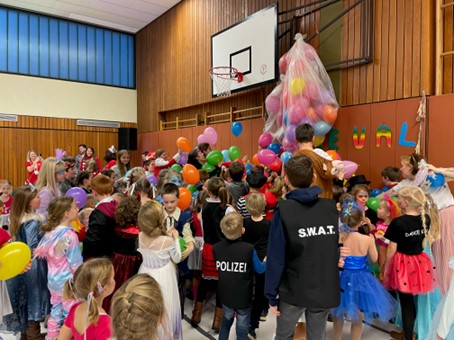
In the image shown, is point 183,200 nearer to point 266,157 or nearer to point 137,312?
point 266,157

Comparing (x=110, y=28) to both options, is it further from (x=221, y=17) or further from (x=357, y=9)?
(x=357, y=9)

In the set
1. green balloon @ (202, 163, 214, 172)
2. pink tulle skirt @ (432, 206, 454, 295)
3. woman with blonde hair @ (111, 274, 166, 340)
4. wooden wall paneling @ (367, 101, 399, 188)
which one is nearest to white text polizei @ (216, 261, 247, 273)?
woman with blonde hair @ (111, 274, 166, 340)

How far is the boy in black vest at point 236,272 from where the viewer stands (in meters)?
2.61

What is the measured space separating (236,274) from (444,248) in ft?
6.97

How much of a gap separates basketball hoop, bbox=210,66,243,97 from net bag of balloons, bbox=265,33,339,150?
6.58 feet

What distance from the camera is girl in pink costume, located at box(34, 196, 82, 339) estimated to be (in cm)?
258

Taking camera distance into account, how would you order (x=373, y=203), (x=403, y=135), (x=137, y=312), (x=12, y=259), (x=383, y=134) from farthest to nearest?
(x=383, y=134) → (x=403, y=135) → (x=373, y=203) → (x=12, y=259) → (x=137, y=312)

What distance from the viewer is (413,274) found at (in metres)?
2.82


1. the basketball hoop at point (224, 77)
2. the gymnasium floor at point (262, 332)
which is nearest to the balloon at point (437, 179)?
the gymnasium floor at point (262, 332)

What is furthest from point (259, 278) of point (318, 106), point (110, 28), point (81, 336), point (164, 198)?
point (110, 28)

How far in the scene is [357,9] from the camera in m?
5.36

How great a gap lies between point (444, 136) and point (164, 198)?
3.55 m

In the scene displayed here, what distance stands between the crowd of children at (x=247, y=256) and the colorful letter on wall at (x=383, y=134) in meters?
1.36

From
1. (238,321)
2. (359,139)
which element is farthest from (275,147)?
(238,321)
